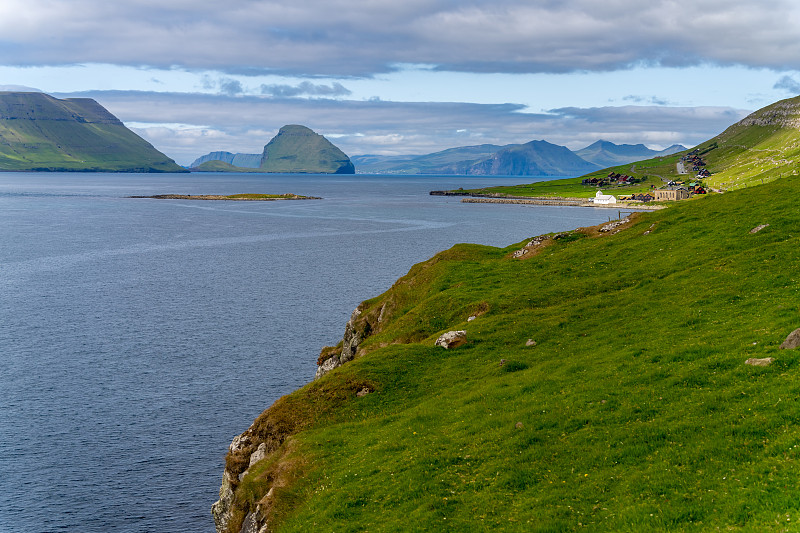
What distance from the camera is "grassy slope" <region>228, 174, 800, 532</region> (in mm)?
21656

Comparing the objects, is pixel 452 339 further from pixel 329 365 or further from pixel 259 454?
pixel 329 365

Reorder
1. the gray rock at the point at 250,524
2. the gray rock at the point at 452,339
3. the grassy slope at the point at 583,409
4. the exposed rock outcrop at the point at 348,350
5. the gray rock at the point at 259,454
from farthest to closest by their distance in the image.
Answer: the exposed rock outcrop at the point at 348,350
the gray rock at the point at 452,339
the gray rock at the point at 259,454
the gray rock at the point at 250,524
the grassy slope at the point at 583,409

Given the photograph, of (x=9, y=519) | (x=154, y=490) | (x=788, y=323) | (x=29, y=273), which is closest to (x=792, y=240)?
(x=788, y=323)

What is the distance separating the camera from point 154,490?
166 feet

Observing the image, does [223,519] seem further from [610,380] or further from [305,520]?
[610,380]

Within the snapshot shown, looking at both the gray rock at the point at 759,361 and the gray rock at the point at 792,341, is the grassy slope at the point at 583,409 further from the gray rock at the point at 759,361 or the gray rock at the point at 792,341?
the gray rock at the point at 792,341

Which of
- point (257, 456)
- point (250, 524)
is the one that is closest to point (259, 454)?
point (257, 456)

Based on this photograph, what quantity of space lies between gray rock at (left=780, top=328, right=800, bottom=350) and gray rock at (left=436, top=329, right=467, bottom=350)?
67.8 feet

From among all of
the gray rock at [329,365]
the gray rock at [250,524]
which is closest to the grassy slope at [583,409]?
the gray rock at [250,524]

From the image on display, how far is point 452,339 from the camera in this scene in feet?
147

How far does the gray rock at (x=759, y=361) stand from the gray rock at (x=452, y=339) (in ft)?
65.3

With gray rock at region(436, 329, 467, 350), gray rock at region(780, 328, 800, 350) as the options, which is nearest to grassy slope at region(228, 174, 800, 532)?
gray rock at region(436, 329, 467, 350)

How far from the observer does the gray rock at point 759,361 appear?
27.1 meters

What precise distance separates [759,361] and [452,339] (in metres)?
21.0
